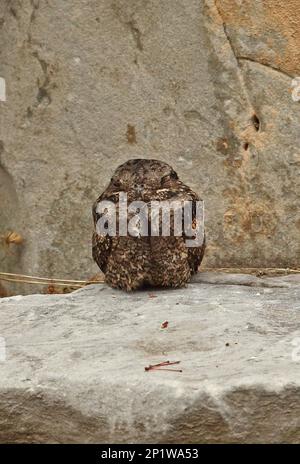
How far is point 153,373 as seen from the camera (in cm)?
413

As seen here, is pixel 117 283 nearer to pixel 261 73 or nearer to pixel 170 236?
pixel 170 236

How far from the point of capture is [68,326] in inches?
199

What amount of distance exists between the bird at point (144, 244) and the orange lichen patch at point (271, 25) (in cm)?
126

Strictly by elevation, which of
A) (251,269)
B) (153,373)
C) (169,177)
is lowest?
(153,373)

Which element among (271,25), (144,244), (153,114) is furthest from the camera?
(153,114)

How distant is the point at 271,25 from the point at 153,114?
986 mm

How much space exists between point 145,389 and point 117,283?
6.12 feet

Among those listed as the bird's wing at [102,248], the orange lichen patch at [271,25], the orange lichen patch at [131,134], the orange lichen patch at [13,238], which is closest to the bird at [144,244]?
the bird's wing at [102,248]

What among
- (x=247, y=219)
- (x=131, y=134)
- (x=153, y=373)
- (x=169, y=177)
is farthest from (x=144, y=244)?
(x=153, y=373)

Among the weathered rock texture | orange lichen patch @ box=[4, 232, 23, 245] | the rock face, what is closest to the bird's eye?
the rock face

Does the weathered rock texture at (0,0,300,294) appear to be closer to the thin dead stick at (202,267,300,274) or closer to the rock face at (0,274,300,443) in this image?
the thin dead stick at (202,267,300,274)

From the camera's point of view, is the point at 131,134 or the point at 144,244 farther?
the point at 131,134

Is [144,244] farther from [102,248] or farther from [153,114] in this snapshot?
[153,114]

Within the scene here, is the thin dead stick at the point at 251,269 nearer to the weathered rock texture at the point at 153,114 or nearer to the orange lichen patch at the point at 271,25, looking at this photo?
the weathered rock texture at the point at 153,114
